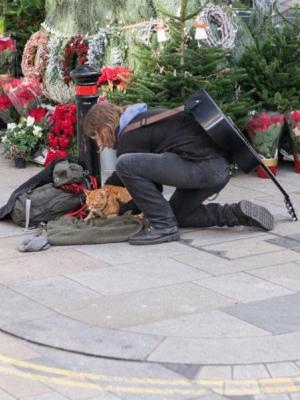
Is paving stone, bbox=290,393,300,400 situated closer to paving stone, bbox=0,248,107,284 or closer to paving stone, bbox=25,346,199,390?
paving stone, bbox=25,346,199,390

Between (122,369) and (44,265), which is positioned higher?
(122,369)

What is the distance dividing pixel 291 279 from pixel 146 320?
1359 millimetres

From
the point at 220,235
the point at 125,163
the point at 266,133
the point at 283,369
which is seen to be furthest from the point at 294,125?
the point at 283,369

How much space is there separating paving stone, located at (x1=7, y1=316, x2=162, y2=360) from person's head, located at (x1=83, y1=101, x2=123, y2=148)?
204 cm

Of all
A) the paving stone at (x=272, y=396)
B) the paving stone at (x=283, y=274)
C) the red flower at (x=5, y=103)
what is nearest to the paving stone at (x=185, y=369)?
the paving stone at (x=272, y=396)

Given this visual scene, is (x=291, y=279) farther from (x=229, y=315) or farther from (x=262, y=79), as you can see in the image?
(x=262, y=79)

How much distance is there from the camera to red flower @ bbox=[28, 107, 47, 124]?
11.5 metres

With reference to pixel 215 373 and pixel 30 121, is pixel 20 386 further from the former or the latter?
pixel 30 121

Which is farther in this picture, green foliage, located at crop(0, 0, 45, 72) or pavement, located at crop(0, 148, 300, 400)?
green foliage, located at crop(0, 0, 45, 72)

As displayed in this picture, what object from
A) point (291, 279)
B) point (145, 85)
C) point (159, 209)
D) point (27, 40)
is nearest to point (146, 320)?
point (291, 279)

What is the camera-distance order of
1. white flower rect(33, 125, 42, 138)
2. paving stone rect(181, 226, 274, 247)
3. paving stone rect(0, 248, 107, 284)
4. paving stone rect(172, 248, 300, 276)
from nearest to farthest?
paving stone rect(0, 248, 107, 284)
paving stone rect(172, 248, 300, 276)
paving stone rect(181, 226, 274, 247)
white flower rect(33, 125, 42, 138)

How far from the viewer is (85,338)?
6137mm


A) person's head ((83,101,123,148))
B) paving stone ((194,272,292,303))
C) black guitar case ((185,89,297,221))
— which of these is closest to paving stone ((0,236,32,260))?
person's head ((83,101,123,148))

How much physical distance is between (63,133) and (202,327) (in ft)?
16.9
